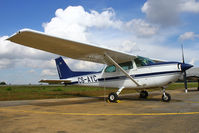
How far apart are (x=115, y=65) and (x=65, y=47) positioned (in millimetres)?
3275

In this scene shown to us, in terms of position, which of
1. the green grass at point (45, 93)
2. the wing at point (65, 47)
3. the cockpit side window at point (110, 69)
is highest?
the wing at point (65, 47)

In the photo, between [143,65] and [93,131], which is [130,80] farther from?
[93,131]

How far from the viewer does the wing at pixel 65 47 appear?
8.20 metres

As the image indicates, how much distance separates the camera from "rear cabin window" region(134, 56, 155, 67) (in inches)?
433

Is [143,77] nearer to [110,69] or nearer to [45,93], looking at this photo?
[110,69]

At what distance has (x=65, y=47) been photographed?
10.3 meters

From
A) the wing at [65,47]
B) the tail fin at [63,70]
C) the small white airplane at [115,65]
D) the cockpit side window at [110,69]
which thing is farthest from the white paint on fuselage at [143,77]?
the tail fin at [63,70]

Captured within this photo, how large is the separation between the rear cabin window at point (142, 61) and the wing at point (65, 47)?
37 centimetres

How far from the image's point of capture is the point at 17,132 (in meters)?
4.21

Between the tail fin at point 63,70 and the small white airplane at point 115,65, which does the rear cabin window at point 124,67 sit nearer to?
the small white airplane at point 115,65

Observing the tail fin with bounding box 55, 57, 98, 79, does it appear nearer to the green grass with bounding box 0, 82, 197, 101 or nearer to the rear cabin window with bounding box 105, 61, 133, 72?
the green grass with bounding box 0, 82, 197, 101

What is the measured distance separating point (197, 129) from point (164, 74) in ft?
20.1

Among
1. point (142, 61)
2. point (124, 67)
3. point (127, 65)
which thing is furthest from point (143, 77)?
point (124, 67)

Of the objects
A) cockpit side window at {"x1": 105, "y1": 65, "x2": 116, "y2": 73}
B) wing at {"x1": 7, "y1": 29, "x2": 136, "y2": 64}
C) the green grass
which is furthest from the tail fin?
Answer: cockpit side window at {"x1": 105, "y1": 65, "x2": 116, "y2": 73}
